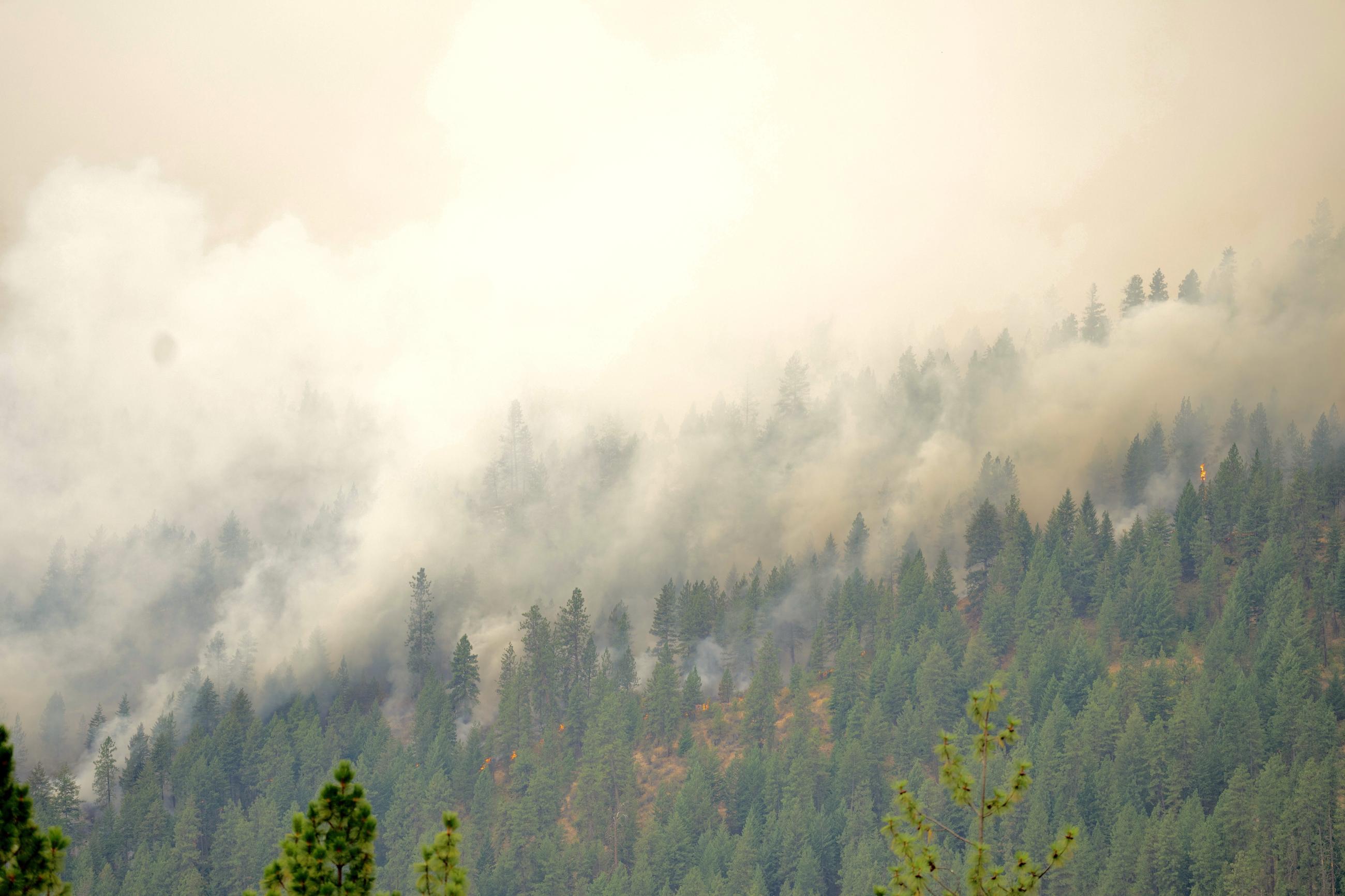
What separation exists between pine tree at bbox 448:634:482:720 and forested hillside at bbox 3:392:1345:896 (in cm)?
53

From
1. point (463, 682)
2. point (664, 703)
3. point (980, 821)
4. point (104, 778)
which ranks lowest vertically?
point (980, 821)

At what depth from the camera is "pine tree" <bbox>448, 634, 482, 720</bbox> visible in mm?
184625

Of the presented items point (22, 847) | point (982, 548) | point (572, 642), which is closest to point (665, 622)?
point (572, 642)

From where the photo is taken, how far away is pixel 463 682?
608ft

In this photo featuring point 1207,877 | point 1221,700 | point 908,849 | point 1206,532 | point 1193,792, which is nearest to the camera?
point 908,849

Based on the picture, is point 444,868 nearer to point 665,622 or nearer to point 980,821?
point 980,821

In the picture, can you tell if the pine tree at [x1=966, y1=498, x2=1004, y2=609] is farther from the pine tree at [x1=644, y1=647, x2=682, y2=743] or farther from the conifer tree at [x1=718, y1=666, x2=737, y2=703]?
the pine tree at [x1=644, y1=647, x2=682, y2=743]

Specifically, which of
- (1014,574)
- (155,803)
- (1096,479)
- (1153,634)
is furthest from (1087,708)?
(155,803)

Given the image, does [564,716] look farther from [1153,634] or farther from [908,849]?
[908,849]

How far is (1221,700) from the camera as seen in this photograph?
12294 centimetres

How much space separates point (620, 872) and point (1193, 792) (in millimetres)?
62751

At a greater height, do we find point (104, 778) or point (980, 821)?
point (104, 778)

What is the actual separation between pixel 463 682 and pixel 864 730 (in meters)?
74.4

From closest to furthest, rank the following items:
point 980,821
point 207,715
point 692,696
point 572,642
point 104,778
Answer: point 980,821
point 692,696
point 104,778
point 572,642
point 207,715
